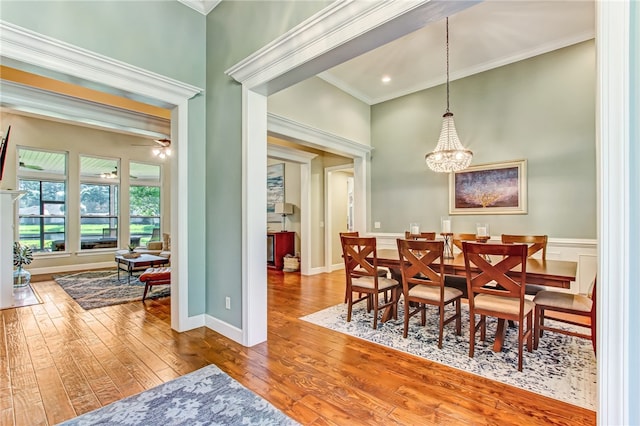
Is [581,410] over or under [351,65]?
under

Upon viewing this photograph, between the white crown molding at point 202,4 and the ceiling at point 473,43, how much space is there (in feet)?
7.09

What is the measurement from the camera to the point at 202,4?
3217 millimetres

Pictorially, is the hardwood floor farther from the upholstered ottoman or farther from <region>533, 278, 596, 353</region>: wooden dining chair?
<region>533, 278, 596, 353</region>: wooden dining chair

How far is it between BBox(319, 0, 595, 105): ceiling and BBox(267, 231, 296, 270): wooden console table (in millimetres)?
3546

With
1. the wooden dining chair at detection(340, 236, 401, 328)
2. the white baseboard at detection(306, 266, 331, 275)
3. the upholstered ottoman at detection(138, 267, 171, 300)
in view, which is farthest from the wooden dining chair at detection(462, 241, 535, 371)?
the white baseboard at detection(306, 266, 331, 275)

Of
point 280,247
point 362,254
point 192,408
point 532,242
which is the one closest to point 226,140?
point 362,254

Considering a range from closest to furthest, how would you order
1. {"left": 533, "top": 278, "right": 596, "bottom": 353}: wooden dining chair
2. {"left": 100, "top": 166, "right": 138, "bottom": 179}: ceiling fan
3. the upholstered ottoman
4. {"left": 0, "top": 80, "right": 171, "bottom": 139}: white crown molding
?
{"left": 533, "top": 278, "right": 596, "bottom": 353}: wooden dining chair, {"left": 0, "top": 80, "right": 171, "bottom": 139}: white crown molding, the upholstered ottoman, {"left": 100, "top": 166, "right": 138, "bottom": 179}: ceiling fan

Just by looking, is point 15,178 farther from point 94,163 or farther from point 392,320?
point 392,320

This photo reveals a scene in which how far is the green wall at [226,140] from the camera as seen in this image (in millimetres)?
2787

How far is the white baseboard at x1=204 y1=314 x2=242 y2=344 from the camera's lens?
2844 mm

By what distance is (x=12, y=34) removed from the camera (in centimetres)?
212

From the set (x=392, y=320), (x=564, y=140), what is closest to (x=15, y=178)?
(x=392, y=320)

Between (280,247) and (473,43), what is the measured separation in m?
5.29

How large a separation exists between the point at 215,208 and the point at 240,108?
107 cm
